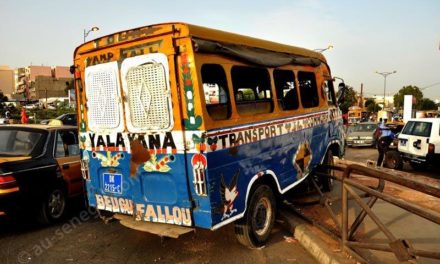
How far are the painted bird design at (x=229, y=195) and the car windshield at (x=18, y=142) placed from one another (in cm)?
362

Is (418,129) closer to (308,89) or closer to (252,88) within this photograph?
(308,89)

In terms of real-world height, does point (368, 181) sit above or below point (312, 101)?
below

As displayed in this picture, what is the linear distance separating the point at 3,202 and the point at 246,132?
3.64 m

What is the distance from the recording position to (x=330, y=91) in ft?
26.7

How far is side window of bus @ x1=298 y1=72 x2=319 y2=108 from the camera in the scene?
6.69m

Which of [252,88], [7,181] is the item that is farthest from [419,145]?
[7,181]

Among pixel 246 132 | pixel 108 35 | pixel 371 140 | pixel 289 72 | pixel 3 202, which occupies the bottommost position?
pixel 371 140

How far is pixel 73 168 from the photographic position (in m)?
6.70

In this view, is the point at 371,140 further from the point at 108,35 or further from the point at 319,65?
the point at 108,35

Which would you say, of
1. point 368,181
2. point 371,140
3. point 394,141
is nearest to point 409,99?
point 371,140

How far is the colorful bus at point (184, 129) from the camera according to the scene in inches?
167

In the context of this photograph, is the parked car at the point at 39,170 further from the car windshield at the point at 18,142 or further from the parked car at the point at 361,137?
the parked car at the point at 361,137

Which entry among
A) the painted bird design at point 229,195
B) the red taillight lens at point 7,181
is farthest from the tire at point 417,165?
the red taillight lens at point 7,181

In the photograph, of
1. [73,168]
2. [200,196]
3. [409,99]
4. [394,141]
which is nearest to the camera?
[200,196]
